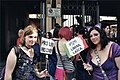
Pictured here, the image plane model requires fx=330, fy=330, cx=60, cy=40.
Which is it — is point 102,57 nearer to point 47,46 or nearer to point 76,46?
point 76,46

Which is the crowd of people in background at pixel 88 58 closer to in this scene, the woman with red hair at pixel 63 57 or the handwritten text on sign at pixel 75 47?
the handwritten text on sign at pixel 75 47

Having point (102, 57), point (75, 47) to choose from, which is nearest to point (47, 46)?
point (75, 47)

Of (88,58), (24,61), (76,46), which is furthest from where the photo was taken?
(76,46)

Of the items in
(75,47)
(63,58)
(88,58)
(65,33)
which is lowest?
(63,58)

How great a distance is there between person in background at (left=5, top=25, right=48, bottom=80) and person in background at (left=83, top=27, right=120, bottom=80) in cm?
68

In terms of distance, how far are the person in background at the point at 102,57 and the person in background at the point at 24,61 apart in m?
0.68

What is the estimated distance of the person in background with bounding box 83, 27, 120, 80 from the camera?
Answer: 3.97 meters

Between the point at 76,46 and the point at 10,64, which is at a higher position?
the point at 76,46

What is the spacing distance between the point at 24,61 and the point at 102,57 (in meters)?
0.96

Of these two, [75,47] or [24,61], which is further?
[75,47]

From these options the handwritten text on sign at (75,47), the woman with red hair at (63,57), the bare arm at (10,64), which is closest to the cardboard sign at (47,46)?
the woman with red hair at (63,57)

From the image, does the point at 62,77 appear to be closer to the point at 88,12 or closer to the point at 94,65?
the point at 94,65

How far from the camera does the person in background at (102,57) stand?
397 cm

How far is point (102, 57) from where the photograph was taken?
4.02m
